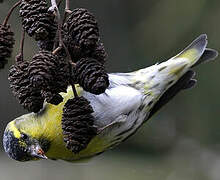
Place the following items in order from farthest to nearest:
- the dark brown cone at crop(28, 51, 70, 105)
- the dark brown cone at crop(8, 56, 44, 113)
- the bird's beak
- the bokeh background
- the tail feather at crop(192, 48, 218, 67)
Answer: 1. the bokeh background
2. the tail feather at crop(192, 48, 218, 67)
3. the bird's beak
4. the dark brown cone at crop(8, 56, 44, 113)
5. the dark brown cone at crop(28, 51, 70, 105)

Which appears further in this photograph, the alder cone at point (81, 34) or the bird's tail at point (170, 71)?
the bird's tail at point (170, 71)

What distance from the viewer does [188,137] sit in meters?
3.47

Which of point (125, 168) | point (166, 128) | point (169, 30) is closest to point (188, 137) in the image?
point (166, 128)

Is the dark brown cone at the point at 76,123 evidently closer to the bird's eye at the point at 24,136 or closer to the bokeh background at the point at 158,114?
the bird's eye at the point at 24,136

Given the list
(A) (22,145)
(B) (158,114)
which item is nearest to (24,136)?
(A) (22,145)

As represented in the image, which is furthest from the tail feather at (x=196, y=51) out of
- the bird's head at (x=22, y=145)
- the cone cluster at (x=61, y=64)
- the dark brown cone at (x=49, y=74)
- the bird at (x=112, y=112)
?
the dark brown cone at (x=49, y=74)

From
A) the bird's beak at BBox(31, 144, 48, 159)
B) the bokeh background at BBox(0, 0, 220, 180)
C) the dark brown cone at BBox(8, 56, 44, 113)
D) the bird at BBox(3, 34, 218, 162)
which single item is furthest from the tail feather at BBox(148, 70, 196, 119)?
the dark brown cone at BBox(8, 56, 44, 113)

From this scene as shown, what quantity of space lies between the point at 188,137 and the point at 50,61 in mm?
2179

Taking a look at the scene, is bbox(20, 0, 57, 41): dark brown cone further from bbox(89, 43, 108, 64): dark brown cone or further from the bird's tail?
the bird's tail

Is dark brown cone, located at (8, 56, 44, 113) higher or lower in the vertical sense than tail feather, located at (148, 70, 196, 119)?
higher

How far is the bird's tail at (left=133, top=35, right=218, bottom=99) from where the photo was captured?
230 cm

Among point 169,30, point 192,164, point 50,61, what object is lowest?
point 192,164

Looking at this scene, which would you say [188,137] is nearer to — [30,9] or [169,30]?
[169,30]

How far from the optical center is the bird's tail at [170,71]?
2.30 metres
